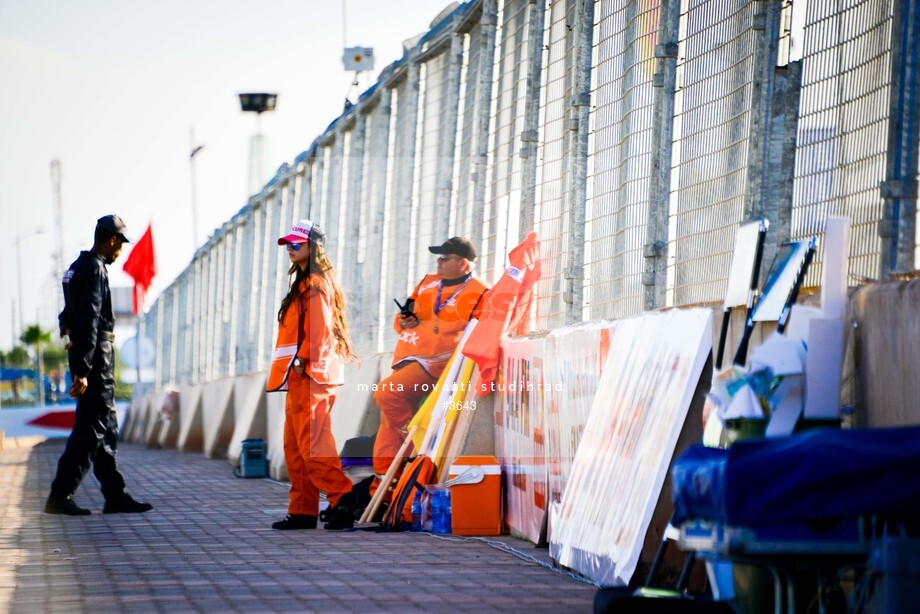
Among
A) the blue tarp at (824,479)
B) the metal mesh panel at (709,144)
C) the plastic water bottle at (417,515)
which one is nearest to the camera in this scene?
the blue tarp at (824,479)

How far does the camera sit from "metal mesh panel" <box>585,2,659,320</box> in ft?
30.1

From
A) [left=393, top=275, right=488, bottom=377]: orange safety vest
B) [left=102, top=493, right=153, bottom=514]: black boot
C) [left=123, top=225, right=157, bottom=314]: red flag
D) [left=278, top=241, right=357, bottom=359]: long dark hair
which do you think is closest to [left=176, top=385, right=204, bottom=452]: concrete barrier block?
[left=123, top=225, right=157, bottom=314]: red flag

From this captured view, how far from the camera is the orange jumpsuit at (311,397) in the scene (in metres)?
10.9

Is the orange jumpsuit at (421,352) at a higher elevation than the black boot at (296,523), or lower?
higher

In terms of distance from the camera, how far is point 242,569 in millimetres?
8336

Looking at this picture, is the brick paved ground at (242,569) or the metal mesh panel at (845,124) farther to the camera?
the brick paved ground at (242,569)

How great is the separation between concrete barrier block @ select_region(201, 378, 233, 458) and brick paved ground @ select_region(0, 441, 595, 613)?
→ 11313 mm

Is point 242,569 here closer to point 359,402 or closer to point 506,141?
point 506,141

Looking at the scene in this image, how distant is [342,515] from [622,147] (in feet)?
10.2

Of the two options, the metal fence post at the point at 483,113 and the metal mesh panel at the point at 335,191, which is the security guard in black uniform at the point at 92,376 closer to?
the metal fence post at the point at 483,113

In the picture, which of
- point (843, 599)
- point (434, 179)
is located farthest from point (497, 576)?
point (434, 179)

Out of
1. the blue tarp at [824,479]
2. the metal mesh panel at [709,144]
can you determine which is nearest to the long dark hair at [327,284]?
the metal mesh panel at [709,144]

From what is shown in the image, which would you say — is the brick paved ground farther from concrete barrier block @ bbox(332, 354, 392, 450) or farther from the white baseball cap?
the white baseball cap

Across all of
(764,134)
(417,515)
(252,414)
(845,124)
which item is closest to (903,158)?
(845,124)
